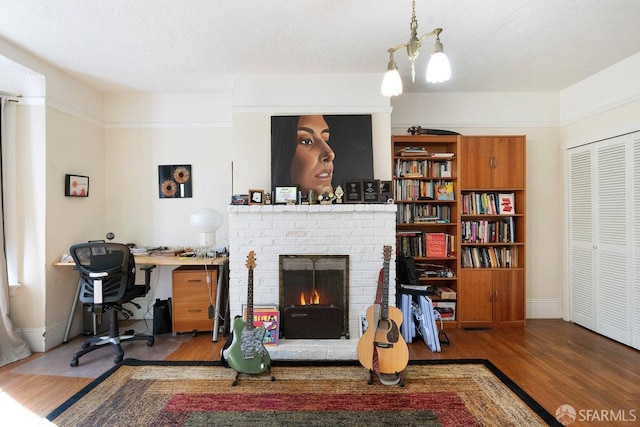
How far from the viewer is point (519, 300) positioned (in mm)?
3441

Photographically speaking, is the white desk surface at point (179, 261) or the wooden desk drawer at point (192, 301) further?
the wooden desk drawer at point (192, 301)

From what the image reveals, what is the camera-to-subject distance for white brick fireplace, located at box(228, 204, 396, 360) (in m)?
2.97

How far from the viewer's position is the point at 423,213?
360cm

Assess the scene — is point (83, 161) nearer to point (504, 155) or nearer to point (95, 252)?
point (95, 252)

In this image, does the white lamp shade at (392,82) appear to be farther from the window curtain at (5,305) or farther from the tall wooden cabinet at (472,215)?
the window curtain at (5,305)

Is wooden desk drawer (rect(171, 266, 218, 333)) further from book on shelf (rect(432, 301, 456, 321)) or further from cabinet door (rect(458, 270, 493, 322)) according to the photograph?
cabinet door (rect(458, 270, 493, 322))

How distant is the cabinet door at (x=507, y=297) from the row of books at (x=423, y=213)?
0.82 meters

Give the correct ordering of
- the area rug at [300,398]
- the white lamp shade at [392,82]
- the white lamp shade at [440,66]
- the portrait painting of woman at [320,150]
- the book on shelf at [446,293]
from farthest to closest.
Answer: the book on shelf at [446,293], the portrait painting of woman at [320,150], the area rug at [300,398], the white lamp shade at [392,82], the white lamp shade at [440,66]

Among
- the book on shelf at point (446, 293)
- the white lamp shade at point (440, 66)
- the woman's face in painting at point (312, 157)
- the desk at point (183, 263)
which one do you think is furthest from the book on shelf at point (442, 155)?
the desk at point (183, 263)

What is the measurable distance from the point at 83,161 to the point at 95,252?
129 centimetres

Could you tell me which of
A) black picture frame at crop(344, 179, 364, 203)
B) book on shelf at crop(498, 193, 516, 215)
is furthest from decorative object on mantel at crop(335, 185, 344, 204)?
book on shelf at crop(498, 193, 516, 215)

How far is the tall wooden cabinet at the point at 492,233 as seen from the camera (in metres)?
3.43

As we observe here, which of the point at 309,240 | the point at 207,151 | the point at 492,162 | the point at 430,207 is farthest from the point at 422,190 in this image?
the point at 207,151

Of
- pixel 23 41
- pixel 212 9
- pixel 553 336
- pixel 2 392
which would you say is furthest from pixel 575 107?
pixel 2 392
